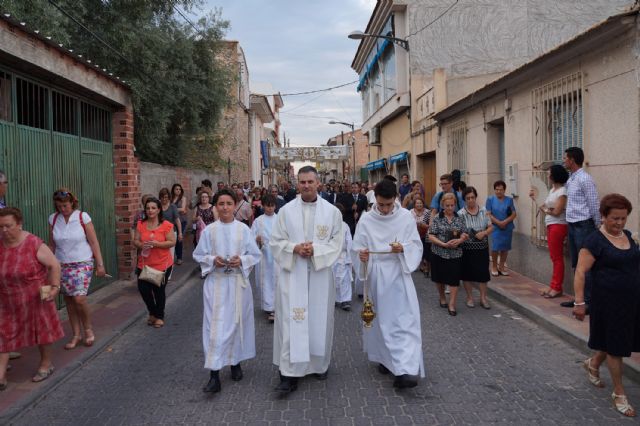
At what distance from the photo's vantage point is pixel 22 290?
198 inches

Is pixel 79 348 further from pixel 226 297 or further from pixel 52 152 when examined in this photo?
pixel 52 152

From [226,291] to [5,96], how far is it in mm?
4004

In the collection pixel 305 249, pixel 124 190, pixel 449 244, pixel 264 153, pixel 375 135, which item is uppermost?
pixel 264 153

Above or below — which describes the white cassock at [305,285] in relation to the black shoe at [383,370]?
above

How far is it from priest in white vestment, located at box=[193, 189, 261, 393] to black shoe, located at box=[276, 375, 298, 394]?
49 cm

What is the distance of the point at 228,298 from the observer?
510 cm

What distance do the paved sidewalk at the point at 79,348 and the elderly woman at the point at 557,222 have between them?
19.2 ft

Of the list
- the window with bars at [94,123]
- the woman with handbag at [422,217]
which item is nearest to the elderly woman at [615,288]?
the woman with handbag at [422,217]

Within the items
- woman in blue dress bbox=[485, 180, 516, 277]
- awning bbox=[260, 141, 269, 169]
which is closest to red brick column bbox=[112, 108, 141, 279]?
woman in blue dress bbox=[485, 180, 516, 277]

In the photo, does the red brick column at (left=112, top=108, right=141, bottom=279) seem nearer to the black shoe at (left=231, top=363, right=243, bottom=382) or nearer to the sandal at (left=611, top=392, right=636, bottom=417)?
the black shoe at (left=231, top=363, right=243, bottom=382)

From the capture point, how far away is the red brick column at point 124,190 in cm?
1016

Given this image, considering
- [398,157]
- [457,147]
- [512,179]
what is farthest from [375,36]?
[512,179]

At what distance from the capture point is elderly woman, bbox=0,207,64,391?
16.3 feet

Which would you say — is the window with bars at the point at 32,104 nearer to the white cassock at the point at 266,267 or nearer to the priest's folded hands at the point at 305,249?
the white cassock at the point at 266,267
